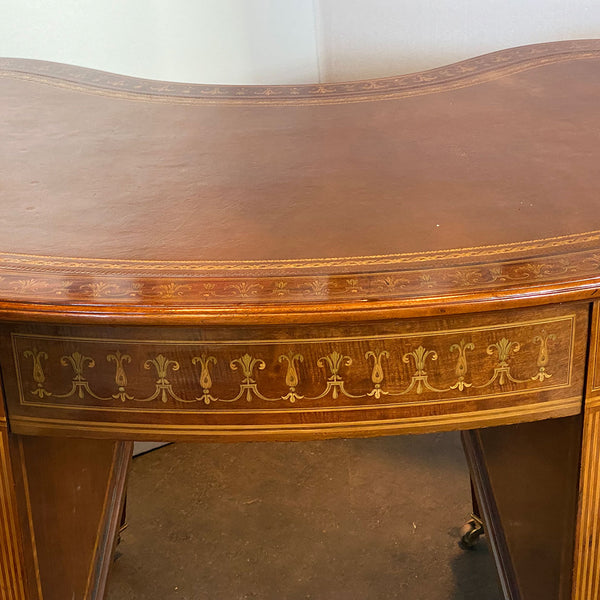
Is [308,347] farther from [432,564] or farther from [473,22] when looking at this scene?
[473,22]

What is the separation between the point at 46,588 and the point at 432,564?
79 cm

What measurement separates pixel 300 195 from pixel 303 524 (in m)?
0.90

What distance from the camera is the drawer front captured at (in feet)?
2.86

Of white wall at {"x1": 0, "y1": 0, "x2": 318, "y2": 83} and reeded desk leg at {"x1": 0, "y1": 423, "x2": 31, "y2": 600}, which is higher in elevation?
white wall at {"x1": 0, "y1": 0, "x2": 318, "y2": 83}

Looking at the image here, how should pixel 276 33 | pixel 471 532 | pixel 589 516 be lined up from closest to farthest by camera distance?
pixel 589 516, pixel 471 532, pixel 276 33

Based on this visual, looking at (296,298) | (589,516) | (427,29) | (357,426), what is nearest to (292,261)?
(296,298)

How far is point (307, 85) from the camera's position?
1451 millimetres

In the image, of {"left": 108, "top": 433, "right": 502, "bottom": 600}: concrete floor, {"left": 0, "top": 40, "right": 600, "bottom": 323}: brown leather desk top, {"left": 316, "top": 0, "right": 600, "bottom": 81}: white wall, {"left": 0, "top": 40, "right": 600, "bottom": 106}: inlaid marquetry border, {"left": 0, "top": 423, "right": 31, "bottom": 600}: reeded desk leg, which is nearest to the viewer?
{"left": 0, "top": 40, "right": 600, "bottom": 323}: brown leather desk top

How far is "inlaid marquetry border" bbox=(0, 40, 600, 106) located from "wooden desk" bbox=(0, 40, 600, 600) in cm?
19

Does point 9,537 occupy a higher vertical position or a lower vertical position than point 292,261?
lower

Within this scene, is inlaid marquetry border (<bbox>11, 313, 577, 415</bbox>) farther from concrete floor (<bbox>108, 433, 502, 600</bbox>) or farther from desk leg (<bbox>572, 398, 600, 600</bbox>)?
concrete floor (<bbox>108, 433, 502, 600</bbox>)

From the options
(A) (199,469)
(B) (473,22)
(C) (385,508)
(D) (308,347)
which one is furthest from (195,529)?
(B) (473,22)

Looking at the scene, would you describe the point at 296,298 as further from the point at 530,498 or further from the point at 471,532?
the point at 471,532

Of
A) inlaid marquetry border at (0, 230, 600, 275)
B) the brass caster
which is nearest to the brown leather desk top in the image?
inlaid marquetry border at (0, 230, 600, 275)
